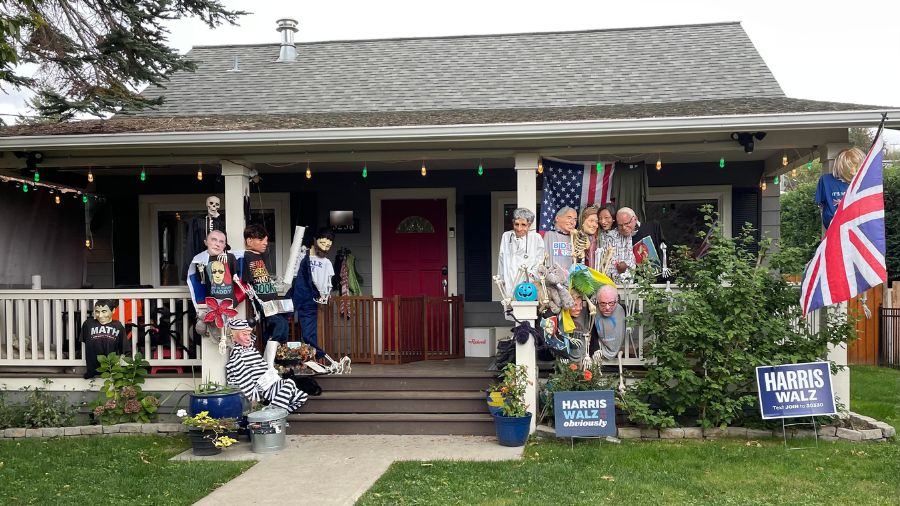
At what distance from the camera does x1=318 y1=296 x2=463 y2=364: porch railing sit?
8500mm

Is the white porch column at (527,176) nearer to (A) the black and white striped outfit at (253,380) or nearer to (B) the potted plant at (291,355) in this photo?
(B) the potted plant at (291,355)

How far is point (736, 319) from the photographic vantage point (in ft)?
22.6

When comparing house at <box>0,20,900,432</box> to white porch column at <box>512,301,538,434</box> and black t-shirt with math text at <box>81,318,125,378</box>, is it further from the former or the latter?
white porch column at <box>512,301,538,434</box>

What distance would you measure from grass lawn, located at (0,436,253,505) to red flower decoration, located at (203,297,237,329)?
1152 millimetres

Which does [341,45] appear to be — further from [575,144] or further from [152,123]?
[575,144]

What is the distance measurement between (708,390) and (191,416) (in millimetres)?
4575

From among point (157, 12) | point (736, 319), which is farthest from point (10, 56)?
point (736, 319)

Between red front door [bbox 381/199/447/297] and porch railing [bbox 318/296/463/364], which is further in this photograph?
red front door [bbox 381/199/447/297]

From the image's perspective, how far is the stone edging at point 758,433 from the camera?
6.84 meters

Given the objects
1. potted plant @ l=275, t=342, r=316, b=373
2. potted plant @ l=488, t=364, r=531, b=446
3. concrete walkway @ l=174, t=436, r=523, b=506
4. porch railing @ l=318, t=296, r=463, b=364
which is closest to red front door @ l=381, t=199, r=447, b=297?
porch railing @ l=318, t=296, r=463, b=364

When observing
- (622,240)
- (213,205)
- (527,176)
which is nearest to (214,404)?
(213,205)

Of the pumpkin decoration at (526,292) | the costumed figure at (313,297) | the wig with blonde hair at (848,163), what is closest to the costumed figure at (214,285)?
the costumed figure at (313,297)

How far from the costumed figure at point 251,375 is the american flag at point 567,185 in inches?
116

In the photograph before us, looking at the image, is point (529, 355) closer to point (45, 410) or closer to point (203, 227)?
point (203, 227)
